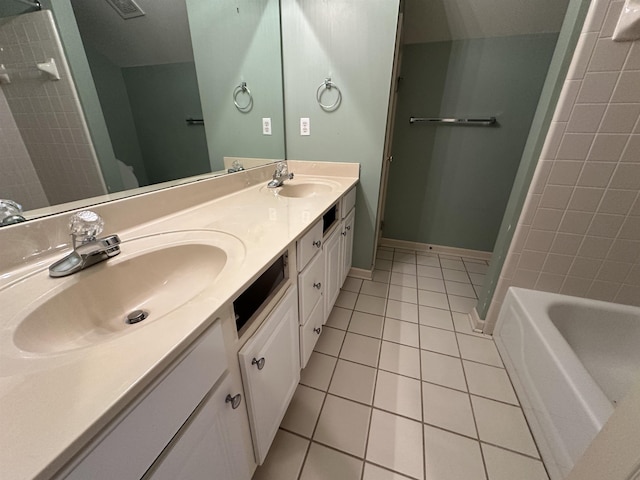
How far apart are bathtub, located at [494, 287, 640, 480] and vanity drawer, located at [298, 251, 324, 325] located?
0.98m

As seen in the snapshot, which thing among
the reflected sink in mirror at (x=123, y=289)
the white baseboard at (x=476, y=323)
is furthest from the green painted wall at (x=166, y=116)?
the white baseboard at (x=476, y=323)

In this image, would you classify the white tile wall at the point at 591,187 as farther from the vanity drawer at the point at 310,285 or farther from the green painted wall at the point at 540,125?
the vanity drawer at the point at 310,285

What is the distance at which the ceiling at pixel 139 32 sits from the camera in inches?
28.7

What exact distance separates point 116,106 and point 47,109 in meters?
0.19

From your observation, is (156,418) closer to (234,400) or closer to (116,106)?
(234,400)

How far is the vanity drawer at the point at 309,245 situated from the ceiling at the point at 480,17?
5.80ft

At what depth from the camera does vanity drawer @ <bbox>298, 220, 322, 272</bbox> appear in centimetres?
93

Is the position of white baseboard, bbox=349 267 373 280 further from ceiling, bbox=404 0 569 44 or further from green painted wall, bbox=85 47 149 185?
ceiling, bbox=404 0 569 44

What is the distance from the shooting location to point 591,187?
1129mm

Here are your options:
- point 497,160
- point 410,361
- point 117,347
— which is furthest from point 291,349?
point 497,160

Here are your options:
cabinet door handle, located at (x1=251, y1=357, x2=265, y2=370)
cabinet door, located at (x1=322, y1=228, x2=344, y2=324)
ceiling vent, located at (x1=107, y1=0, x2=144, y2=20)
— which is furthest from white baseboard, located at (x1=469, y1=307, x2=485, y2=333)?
ceiling vent, located at (x1=107, y1=0, x2=144, y2=20)

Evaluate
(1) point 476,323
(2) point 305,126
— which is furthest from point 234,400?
(2) point 305,126

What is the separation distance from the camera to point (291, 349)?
943 mm

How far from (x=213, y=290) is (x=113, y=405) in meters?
0.25
